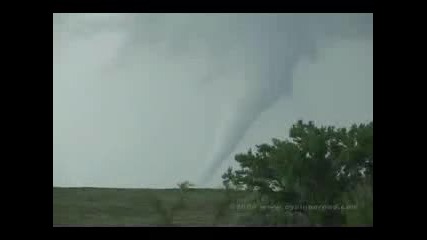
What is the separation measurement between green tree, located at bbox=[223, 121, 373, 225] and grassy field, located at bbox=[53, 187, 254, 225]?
141mm

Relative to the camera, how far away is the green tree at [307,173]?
2996 mm

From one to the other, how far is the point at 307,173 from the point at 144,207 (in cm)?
78

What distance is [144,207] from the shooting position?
9.88ft

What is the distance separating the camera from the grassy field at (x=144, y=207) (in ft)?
9.78

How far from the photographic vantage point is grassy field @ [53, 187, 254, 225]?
9.78 ft

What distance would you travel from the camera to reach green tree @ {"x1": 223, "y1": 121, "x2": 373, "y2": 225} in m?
3.00

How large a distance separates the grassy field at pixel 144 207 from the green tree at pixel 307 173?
0.14 metres
